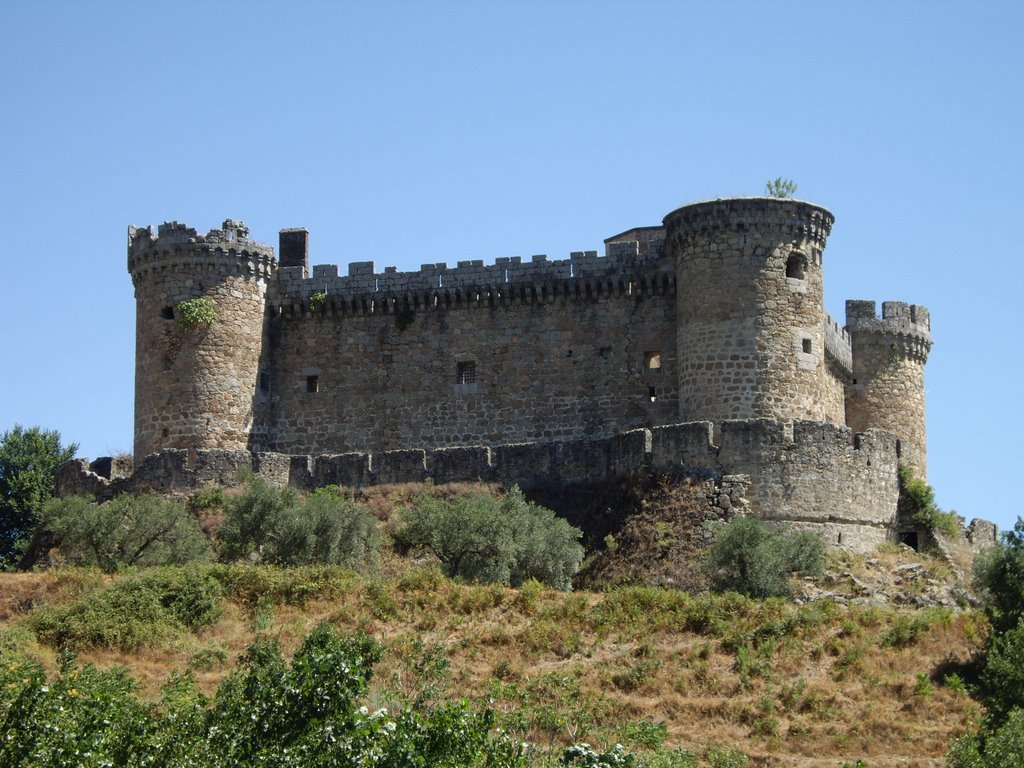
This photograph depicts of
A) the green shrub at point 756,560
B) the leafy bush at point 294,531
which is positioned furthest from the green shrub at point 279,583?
the green shrub at point 756,560

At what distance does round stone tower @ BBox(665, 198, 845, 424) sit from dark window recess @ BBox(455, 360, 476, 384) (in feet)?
18.5

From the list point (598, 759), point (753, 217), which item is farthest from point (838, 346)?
point (598, 759)

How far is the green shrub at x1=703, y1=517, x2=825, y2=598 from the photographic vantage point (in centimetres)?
4044

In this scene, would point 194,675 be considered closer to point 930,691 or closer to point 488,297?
point 930,691

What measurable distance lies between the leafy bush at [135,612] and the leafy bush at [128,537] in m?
4.25

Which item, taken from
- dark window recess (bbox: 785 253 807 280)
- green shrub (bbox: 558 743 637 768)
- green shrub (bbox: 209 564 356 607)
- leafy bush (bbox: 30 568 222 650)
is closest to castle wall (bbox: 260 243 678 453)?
dark window recess (bbox: 785 253 807 280)

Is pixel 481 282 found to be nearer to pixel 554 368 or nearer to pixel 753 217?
pixel 554 368

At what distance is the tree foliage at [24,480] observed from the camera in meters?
56.0

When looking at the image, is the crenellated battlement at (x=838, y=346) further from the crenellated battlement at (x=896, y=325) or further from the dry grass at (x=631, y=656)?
the dry grass at (x=631, y=656)

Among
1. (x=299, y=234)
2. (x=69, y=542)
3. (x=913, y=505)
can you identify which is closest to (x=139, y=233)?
(x=299, y=234)

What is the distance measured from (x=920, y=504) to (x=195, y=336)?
17660 millimetres

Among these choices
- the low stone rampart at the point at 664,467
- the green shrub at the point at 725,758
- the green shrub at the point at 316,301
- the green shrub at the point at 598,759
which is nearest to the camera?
the green shrub at the point at 598,759

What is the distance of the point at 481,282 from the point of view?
2032 inches

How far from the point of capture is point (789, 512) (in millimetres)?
43750
